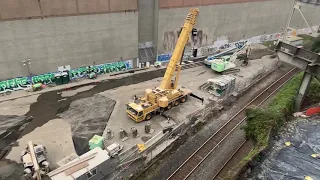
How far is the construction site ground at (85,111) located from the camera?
24.4 metres

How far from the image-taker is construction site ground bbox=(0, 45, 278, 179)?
24.4 m

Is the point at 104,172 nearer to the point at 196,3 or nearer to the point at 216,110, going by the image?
the point at 216,110

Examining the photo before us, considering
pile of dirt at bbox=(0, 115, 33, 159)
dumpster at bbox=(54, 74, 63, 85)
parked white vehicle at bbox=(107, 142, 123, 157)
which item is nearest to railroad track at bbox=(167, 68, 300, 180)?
parked white vehicle at bbox=(107, 142, 123, 157)

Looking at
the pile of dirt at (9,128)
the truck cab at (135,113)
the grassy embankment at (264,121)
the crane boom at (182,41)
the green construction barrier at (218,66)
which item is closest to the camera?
the grassy embankment at (264,121)

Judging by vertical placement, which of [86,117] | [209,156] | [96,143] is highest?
[96,143]

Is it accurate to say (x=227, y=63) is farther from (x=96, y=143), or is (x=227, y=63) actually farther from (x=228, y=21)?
(x=96, y=143)

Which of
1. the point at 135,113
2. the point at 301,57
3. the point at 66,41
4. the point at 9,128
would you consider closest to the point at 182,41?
the point at 135,113

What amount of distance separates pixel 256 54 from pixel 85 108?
111ft

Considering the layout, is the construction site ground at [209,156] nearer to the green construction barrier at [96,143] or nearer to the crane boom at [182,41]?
the green construction barrier at [96,143]

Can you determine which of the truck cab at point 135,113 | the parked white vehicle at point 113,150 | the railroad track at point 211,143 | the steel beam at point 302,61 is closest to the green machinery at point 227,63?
the railroad track at point 211,143

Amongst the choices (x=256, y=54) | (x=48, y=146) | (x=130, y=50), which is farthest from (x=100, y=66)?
(x=256, y=54)

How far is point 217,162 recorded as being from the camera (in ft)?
71.2

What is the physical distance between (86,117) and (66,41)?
12164 mm

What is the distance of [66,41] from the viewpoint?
3450 cm
